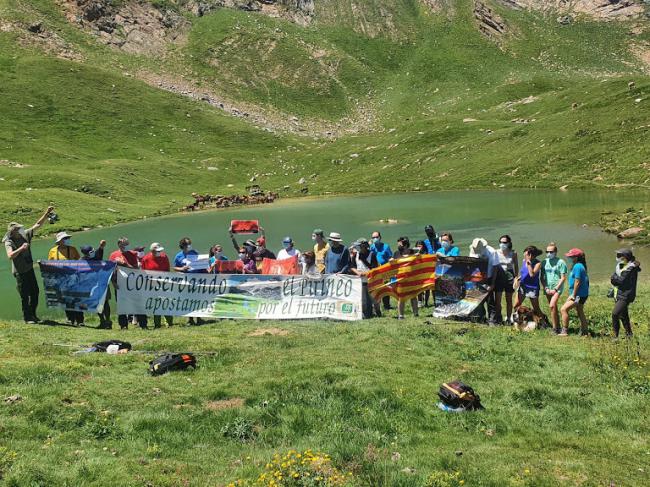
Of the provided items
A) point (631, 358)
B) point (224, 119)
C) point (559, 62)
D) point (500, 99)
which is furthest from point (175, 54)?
point (631, 358)

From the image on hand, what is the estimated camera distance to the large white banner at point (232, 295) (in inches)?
779

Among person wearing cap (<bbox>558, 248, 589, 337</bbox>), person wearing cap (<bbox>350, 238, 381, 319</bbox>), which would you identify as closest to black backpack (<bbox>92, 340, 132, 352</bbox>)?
person wearing cap (<bbox>350, 238, 381, 319</bbox>)

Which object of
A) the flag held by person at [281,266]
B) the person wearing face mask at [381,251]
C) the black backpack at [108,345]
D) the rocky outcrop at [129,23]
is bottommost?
the black backpack at [108,345]

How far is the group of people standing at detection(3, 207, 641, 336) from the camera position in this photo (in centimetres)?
1568

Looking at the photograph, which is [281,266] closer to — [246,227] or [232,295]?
[232,295]

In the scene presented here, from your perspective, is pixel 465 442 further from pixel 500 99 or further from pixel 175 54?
pixel 175 54

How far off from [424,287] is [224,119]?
117287mm

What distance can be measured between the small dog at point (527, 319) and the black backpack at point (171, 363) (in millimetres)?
10427

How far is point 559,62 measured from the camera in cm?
17175

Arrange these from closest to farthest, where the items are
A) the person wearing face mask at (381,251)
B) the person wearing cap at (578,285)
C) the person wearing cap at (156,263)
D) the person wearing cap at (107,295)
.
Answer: the person wearing cap at (578,285) → the person wearing cap at (107,295) → the person wearing cap at (156,263) → the person wearing face mask at (381,251)

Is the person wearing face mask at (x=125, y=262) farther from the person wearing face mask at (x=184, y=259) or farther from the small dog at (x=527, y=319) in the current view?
the small dog at (x=527, y=319)

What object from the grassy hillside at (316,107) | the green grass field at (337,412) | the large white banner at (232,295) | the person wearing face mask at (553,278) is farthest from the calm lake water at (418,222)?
the green grass field at (337,412)

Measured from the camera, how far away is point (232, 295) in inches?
802

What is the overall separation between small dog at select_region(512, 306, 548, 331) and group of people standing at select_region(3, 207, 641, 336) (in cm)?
17
